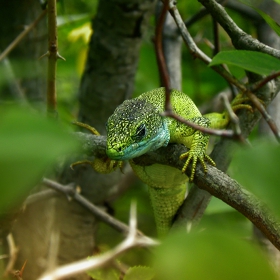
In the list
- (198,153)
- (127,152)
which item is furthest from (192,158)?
(127,152)

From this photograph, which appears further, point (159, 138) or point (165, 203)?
point (165, 203)

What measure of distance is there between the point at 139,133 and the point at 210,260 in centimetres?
110

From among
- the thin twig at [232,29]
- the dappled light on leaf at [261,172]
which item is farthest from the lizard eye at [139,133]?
the dappled light on leaf at [261,172]

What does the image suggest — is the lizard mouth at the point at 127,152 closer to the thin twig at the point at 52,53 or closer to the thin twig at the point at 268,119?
the thin twig at the point at 52,53

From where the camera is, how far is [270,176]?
1.05ft

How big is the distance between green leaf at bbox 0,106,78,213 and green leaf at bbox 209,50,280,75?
0.46m

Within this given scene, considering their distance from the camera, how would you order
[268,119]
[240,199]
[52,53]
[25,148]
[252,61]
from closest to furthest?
[25,148], [252,61], [268,119], [240,199], [52,53]

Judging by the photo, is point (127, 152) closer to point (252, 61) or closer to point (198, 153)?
point (198, 153)

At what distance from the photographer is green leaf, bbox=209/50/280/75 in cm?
66

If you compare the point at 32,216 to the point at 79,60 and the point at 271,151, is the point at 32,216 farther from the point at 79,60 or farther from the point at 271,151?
the point at 271,151

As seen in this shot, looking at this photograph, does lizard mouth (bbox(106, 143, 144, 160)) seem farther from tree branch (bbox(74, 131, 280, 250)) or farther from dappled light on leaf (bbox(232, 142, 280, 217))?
dappled light on leaf (bbox(232, 142, 280, 217))

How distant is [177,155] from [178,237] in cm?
98

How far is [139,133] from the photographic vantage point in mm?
1381

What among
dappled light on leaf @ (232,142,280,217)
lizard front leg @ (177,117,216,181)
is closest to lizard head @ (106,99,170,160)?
lizard front leg @ (177,117,216,181)
